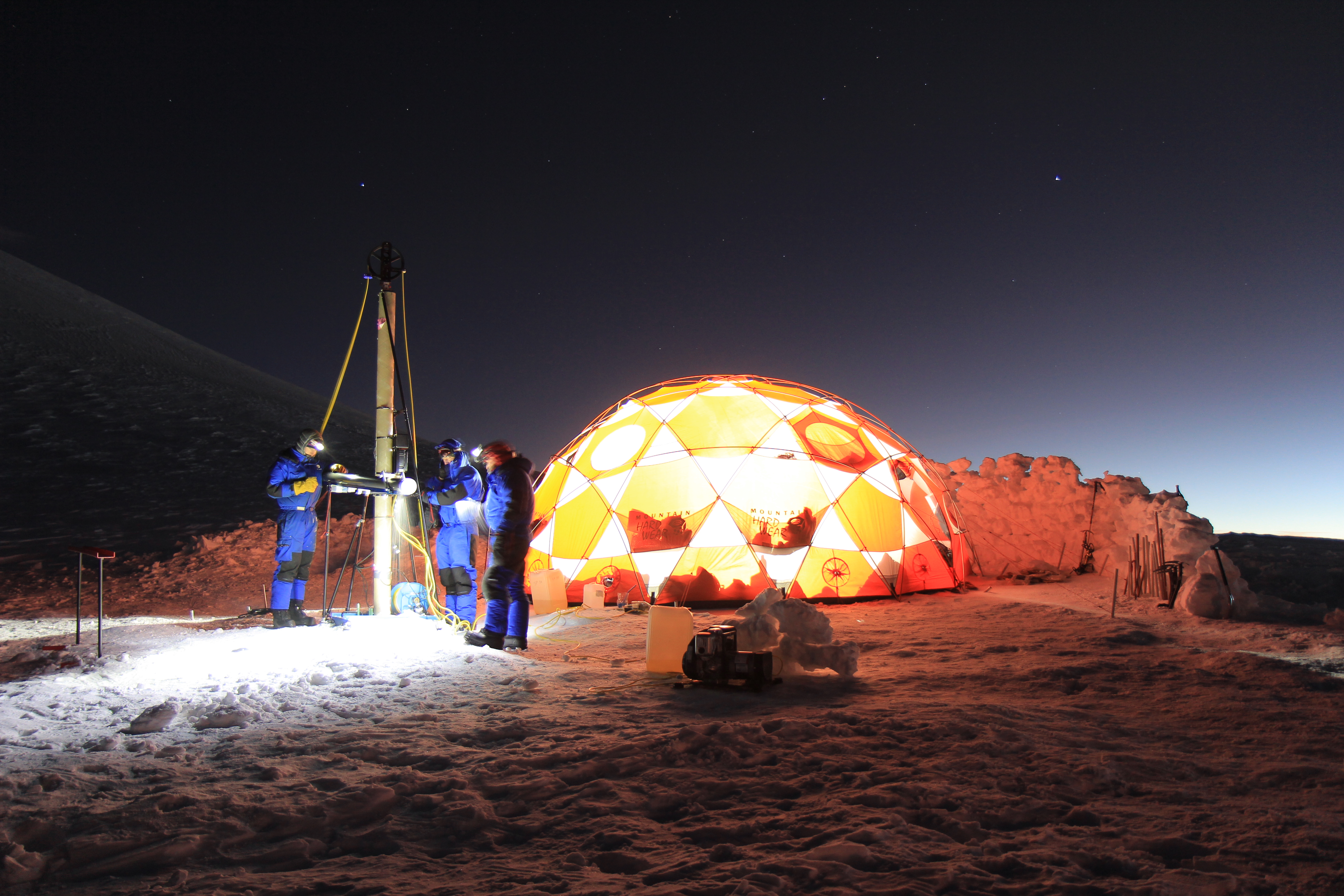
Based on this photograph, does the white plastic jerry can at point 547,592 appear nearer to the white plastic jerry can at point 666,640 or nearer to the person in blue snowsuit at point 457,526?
the person in blue snowsuit at point 457,526

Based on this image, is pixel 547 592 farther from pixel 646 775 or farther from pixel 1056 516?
pixel 1056 516

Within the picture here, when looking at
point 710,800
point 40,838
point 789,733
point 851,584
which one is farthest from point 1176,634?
point 40,838

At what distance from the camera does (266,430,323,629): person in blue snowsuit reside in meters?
6.25

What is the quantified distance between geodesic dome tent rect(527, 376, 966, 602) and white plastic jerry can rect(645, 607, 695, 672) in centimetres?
367

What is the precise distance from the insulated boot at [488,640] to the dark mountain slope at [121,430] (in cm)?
1164

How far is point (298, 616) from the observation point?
6262mm

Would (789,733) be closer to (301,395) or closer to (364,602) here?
(364,602)

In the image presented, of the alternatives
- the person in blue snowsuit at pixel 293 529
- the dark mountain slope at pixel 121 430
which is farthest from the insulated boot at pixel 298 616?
the dark mountain slope at pixel 121 430

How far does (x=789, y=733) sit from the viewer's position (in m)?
3.20

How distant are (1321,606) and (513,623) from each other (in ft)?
25.9

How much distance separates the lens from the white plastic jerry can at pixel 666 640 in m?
4.85

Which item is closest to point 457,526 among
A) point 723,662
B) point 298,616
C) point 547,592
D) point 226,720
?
point 298,616

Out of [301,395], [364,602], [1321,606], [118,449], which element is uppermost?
[301,395]

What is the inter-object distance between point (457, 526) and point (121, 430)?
26857mm
